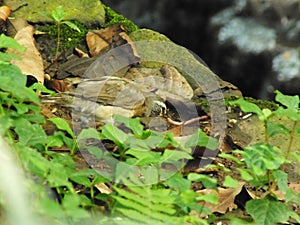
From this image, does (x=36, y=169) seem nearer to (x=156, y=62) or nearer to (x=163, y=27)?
(x=156, y=62)

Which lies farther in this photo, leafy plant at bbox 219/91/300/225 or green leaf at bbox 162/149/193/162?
green leaf at bbox 162/149/193/162

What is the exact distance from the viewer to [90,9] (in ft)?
13.3

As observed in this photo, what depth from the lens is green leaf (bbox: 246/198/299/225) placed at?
2258 mm

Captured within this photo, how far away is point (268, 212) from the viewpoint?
229 centimetres

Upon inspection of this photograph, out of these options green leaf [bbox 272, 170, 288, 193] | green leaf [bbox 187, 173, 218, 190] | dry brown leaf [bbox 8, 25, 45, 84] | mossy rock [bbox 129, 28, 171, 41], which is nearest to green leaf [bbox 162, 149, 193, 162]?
green leaf [bbox 187, 173, 218, 190]

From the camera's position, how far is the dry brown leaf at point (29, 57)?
339 centimetres

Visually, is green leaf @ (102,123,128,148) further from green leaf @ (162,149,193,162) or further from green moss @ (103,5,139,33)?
green moss @ (103,5,139,33)

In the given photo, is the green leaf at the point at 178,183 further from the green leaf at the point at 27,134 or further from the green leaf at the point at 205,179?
the green leaf at the point at 27,134

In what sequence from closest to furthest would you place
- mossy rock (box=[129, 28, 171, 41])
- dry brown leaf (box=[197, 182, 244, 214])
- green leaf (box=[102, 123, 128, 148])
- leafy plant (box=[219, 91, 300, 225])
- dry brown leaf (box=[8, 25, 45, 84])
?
leafy plant (box=[219, 91, 300, 225]), green leaf (box=[102, 123, 128, 148]), dry brown leaf (box=[197, 182, 244, 214]), dry brown leaf (box=[8, 25, 45, 84]), mossy rock (box=[129, 28, 171, 41])

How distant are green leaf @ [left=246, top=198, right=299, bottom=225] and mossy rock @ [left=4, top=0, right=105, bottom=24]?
1.92 m

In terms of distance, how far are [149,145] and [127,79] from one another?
126 centimetres

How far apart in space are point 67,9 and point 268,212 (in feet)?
6.81

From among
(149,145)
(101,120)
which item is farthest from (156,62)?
(149,145)

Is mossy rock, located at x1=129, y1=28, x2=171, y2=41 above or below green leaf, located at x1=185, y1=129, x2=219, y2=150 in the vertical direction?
above
